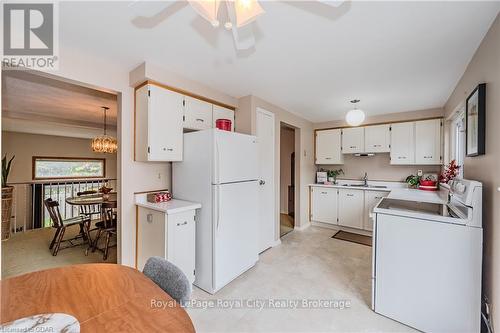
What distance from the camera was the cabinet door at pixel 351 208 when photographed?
3.95 meters

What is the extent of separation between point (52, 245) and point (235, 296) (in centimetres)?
316

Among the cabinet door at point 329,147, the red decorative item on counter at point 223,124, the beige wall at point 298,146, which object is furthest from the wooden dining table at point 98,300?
the cabinet door at point 329,147

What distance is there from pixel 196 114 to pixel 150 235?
1.46 m

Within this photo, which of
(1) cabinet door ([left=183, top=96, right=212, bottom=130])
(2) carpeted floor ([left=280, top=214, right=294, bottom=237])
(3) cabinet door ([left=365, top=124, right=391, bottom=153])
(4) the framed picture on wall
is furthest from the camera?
(2) carpeted floor ([left=280, top=214, right=294, bottom=237])

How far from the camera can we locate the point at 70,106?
346cm

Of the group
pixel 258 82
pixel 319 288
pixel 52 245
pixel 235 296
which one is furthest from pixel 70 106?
pixel 319 288

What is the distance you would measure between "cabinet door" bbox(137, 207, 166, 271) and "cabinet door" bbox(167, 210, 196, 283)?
6 centimetres

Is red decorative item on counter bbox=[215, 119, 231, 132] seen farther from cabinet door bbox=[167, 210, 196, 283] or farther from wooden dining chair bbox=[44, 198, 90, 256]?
wooden dining chair bbox=[44, 198, 90, 256]

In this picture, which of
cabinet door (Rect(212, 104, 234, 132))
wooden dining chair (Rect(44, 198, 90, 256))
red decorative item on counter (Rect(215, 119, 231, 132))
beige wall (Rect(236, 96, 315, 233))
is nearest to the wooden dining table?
red decorative item on counter (Rect(215, 119, 231, 132))

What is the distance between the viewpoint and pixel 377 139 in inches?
159

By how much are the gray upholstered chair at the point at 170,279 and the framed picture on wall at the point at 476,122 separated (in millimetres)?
2312

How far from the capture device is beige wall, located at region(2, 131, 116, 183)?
5270mm
